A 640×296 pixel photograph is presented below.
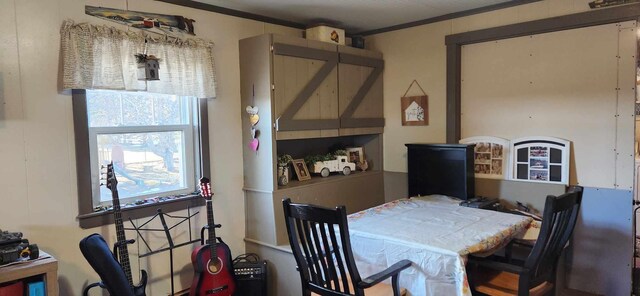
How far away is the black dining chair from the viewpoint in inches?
81.7

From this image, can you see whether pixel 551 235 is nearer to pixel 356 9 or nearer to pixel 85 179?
pixel 356 9

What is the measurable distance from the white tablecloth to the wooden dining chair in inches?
4.1

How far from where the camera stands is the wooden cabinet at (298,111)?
130 inches

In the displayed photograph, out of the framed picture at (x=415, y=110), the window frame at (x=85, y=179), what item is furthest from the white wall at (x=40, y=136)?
the framed picture at (x=415, y=110)

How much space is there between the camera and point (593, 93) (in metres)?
3.12

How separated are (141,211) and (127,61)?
3.23ft

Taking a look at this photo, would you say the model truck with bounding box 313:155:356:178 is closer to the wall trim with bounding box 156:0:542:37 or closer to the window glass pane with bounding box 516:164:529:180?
the wall trim with bounding box 156:0:542:37

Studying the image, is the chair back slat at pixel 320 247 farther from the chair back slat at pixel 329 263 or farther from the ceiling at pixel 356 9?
the ceiling at pixel 356 9

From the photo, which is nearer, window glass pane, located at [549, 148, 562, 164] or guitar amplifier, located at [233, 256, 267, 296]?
guitar amplifier, located at [233, 256, 267, 296]

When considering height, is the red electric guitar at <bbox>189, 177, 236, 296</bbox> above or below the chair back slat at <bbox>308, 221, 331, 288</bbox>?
below

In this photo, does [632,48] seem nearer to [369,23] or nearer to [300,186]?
[369,23]

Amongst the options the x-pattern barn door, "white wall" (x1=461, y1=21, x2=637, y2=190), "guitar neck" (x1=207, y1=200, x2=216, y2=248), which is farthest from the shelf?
"white wall" (x1=461, y1=21, x2=637, y2=190)

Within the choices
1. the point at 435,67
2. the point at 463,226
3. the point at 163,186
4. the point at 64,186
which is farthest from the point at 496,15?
the point at 64,186

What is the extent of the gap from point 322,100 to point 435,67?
1.07 metres
